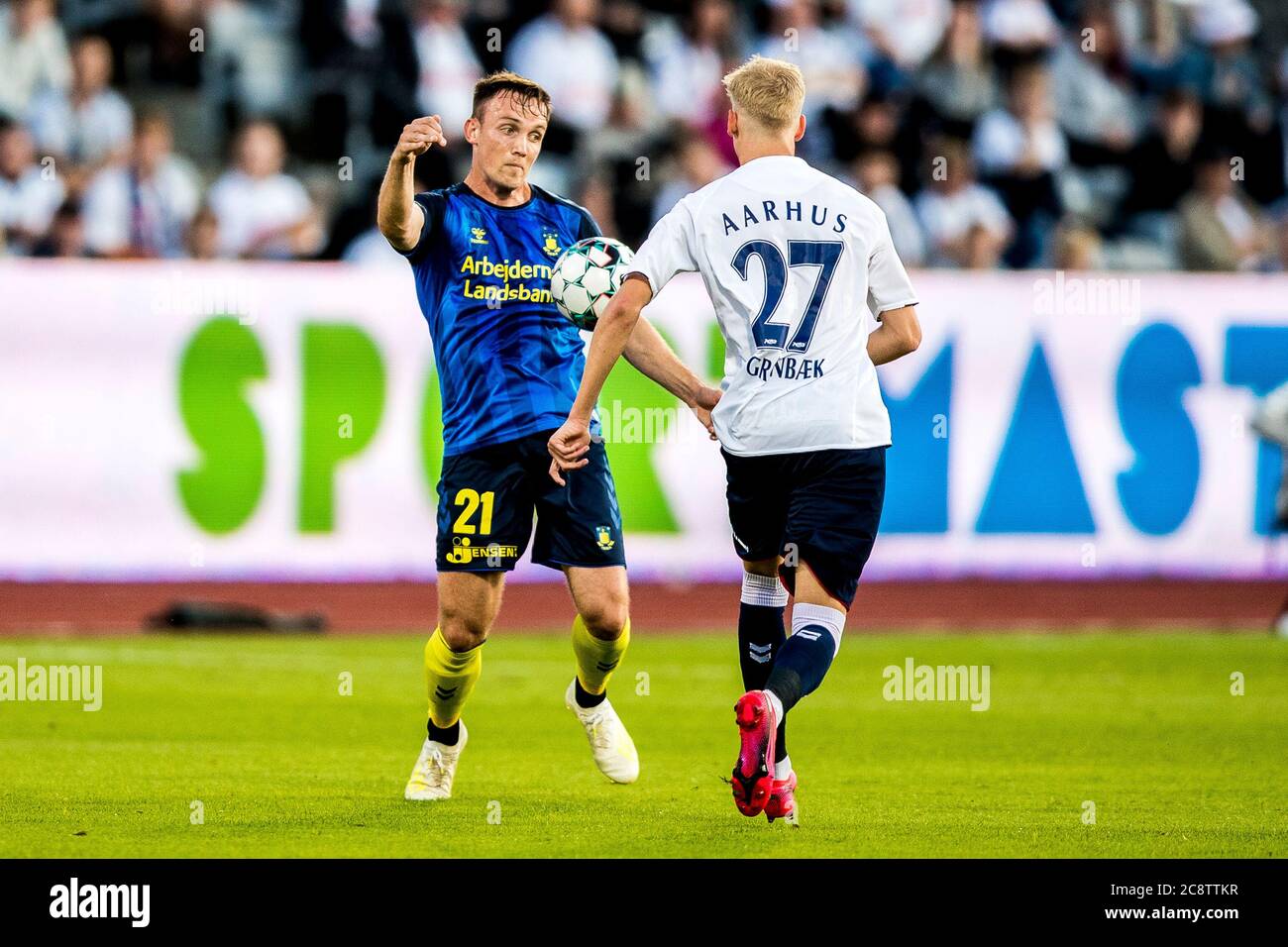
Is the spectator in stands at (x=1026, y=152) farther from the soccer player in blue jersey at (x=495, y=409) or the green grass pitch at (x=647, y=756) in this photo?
the soccer player in blue jersey at (x=495, y=409)

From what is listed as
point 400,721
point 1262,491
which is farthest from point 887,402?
point 400,721

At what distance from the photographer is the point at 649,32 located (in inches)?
694

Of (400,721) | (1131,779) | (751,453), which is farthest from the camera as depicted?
(400,721)

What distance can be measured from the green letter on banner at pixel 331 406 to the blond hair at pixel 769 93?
23.9 feet

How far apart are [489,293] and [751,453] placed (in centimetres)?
135

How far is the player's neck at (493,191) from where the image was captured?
23.7ft

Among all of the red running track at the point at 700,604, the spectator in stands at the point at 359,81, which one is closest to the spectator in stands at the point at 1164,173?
the red running track at the point at 700,604

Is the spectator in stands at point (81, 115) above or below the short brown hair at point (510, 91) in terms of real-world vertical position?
above

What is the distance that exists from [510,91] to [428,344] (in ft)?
21.0

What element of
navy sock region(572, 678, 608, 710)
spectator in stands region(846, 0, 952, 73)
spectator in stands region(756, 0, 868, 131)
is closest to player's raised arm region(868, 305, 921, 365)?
navy sock region(572, 678, 608, 710)

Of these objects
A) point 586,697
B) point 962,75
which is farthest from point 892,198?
point 586,697

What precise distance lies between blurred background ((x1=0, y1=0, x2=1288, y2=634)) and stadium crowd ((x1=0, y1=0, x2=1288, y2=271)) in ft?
0.12

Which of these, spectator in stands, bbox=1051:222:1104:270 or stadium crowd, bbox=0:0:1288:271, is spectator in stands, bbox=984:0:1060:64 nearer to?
stadium crowd, bbox=0:0:1288:271
